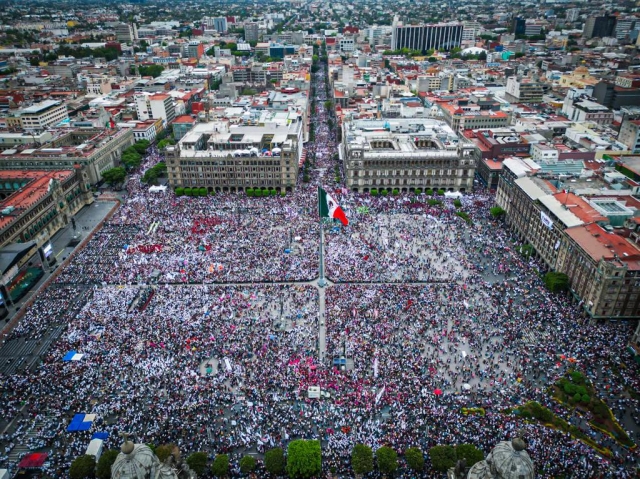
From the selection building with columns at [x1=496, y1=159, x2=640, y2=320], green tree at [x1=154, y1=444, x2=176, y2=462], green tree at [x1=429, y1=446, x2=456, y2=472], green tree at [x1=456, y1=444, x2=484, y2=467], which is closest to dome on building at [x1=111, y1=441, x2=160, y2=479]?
green tree at [x1=154, y1=444, x2=176, y2=462]

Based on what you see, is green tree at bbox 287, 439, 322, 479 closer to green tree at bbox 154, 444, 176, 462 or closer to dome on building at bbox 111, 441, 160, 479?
green tree at bbox 154, 444, 176, 462

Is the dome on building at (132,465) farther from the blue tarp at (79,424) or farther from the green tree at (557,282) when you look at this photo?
the green tree at (557,282)

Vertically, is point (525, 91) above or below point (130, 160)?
above

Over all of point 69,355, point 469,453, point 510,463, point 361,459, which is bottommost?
point 69,355

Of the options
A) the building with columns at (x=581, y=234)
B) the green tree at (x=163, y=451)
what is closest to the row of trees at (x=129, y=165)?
the building with columns at (x=581, y=234)

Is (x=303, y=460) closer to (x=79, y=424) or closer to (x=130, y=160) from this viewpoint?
(x=79, y=424)

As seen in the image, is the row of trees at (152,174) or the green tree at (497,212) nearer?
the green tree at (497,212)

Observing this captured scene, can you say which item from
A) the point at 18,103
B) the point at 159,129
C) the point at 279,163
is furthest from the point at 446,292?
the point at 18,103

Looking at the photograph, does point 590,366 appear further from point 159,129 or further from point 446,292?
point 159,129

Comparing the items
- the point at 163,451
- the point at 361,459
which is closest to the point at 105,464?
the point at 163,451
